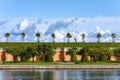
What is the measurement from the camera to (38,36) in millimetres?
173000

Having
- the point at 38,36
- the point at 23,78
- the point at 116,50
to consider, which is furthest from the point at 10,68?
the point at 38,36

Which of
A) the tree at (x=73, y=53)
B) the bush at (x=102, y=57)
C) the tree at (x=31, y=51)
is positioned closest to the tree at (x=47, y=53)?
the tree at (x=31, y=51)

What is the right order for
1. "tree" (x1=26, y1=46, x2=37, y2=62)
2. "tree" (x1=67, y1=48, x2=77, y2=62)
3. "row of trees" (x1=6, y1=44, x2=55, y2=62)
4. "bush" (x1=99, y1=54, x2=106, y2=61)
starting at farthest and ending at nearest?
"tree" (x1=67, y1=48, x2=77, y2=62)
"tree" (x1=26, y1=46, x2=37, y2=62)
"bush" (x1=99, y1=54, x2=106, y2=61)
"row of trees" (x1=6, y1=44, x2=55, y2=62)

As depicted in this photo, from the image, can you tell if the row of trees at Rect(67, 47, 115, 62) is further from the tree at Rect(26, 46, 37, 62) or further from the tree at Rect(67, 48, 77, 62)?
the tree at Rect(26, 46, 37, 62)

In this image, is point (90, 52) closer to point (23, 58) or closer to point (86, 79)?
point (23, 58)

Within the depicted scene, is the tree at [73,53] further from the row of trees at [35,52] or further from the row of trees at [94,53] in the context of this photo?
the row of trees at [35,52]

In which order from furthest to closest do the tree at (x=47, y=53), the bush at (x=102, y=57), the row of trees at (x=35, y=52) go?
the bush at (x=102, y=57) → the row of trees at (x=35, y=52) → the tree at (x=47, y=53)

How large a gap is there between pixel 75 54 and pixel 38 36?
130 feet

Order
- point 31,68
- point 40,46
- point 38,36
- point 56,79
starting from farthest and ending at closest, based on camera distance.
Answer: point 38,36
point 40,46
point 31,68
point 56,79

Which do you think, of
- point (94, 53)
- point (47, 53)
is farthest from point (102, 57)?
point (47, 53)

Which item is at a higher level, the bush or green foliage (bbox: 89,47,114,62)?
green foliage (bbox: 89,47,114,62)

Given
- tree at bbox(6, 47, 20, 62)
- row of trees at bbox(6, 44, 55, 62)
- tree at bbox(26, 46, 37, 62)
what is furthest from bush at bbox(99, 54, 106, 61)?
tree at bbox(6, 47, 20, 62)

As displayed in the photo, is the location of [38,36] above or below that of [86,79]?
above

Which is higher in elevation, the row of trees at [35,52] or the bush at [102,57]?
the row of trees at [35,52]
